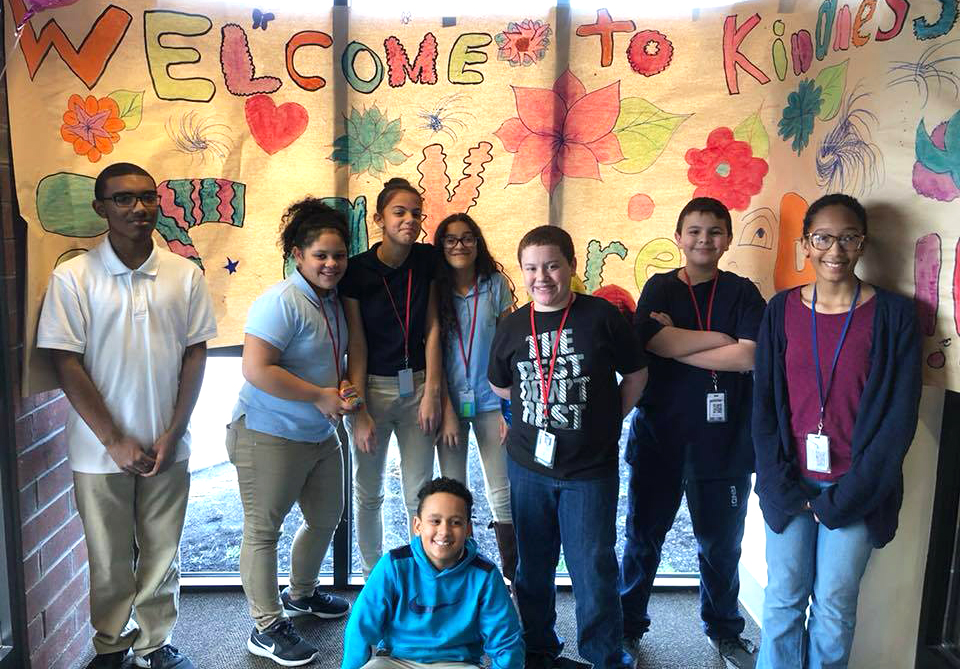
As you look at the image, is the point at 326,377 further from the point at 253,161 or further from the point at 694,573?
the point at 694,573

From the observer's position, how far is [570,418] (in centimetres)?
199

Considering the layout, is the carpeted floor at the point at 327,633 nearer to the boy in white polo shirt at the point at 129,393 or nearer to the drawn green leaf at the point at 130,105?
the boy in white polo shirt at the point at 129,393

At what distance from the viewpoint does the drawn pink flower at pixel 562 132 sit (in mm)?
2502

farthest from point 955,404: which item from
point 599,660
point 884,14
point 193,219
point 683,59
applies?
point 193,219

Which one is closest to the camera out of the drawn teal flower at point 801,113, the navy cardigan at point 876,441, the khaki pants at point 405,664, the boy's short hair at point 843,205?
the navy cardigan at point 876,441

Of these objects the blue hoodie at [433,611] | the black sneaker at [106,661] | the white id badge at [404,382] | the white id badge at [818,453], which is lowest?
the black sneaker at [106,661]

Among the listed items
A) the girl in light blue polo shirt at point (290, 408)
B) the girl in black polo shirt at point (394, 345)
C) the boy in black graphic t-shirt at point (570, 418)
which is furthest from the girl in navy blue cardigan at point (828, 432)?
the girl in light blue polo shirt at point (290, 408)

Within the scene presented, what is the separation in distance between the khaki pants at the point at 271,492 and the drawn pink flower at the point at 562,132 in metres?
1.23

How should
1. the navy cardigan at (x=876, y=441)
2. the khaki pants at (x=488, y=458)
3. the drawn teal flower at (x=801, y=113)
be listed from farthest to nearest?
the khaki pants at (x=488, y=458) → the drawn teal flower at (x=801, y=113) → the navy cardigan at (x=876, y=441)

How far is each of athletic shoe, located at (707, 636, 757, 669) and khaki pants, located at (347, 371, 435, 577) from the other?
116cm

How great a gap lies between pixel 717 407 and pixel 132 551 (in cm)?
188

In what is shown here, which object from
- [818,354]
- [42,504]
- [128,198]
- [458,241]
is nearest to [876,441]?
[818,354]

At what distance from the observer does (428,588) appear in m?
1.91

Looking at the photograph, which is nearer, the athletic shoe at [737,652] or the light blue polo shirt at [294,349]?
the light blue polo shirt at [294,349]
